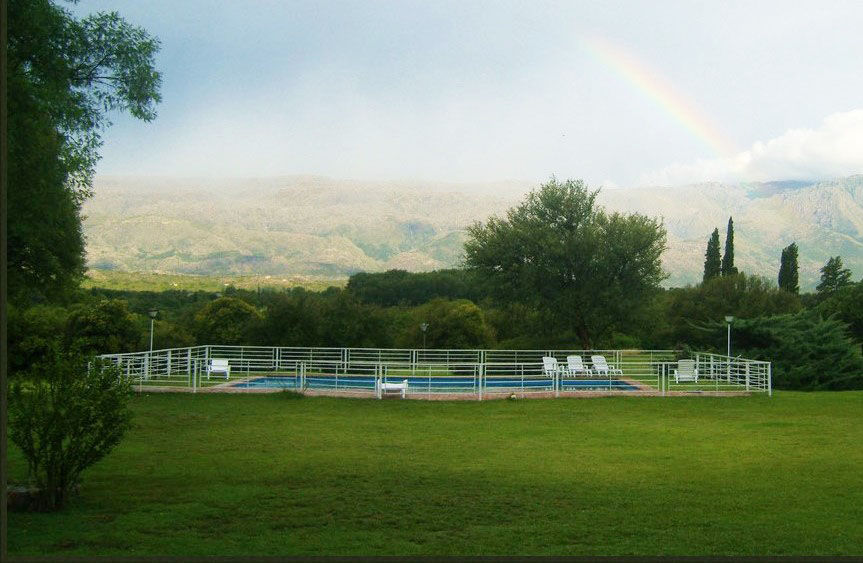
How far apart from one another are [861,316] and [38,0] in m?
36.2

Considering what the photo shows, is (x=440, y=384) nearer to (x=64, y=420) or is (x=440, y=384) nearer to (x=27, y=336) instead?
(x=64, y=420)

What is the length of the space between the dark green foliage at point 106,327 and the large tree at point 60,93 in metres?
21.6

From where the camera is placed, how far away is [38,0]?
798cm

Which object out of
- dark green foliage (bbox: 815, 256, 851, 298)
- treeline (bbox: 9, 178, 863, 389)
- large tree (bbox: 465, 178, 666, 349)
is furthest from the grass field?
dark green foliage (bbox: 815, 256, 851, 298)

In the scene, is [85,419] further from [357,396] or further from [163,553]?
[357,396]

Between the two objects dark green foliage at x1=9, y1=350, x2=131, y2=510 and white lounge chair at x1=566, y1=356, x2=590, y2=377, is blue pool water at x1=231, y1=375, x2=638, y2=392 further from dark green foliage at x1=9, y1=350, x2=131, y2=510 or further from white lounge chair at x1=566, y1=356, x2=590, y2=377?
dark green foliage at x1=9, y1=350, x2=131, y2=510

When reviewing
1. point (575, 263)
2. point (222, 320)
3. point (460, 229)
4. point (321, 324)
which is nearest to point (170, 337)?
point (222, 320)

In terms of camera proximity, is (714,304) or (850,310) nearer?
(714,304)

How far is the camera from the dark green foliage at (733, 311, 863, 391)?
72.0ft

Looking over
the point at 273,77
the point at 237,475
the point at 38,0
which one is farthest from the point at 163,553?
the point at 273,77

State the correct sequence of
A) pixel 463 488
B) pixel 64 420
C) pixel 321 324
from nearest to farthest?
pixel 64 420 → pixel 463 488 → pixel 321 324

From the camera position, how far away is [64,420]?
5969 millimetres

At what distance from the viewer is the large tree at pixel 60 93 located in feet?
25.6

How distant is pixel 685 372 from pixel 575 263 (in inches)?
339
